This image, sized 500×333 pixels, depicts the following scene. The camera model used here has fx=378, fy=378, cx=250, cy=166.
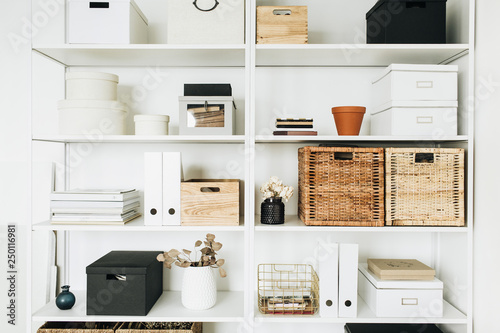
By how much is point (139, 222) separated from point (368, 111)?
1304mm

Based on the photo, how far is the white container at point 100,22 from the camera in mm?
1698

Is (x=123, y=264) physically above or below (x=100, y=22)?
below

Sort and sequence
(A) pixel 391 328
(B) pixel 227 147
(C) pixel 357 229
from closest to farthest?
(C) pixel 357 229 < (A) pixel 391 328 < (B) pixel 227 147

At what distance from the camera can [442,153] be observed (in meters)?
1.66

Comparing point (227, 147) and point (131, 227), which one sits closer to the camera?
point (131, 227)

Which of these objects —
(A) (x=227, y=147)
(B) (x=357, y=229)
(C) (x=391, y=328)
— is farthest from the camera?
(A) (x=227, y=147)

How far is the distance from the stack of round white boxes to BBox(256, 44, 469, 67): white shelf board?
721 mm

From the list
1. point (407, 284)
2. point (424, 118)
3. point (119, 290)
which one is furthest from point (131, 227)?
point (424, 118)

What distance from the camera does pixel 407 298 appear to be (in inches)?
66.4

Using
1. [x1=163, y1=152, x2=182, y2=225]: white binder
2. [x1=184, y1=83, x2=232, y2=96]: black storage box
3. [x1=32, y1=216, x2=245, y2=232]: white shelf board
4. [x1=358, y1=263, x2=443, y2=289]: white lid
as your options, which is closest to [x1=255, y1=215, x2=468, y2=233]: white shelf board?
[x1=32, y1=216, x2=245, y2=232]: white shelf board

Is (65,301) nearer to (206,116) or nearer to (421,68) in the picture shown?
(206,116)

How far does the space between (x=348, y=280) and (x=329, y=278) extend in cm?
8

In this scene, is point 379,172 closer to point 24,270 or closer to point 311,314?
point 311,314

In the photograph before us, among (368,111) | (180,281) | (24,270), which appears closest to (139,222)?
(180,281)
